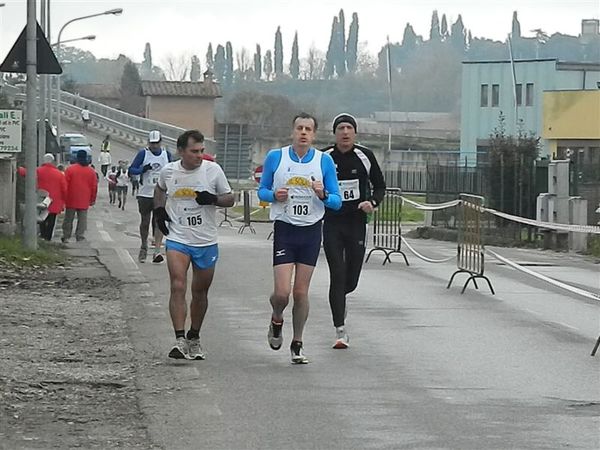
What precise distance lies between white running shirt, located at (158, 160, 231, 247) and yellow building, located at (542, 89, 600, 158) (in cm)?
4463

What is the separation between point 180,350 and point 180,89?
9611cm

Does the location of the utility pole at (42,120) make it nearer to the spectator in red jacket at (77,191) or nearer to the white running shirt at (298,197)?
the spectator in red jacket at (77,191)

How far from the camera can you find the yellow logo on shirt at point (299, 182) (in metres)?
10.6

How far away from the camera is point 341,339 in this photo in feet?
37.9

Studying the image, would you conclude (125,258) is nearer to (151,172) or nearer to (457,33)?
(151,172)

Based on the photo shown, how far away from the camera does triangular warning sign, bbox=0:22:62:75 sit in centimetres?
2047

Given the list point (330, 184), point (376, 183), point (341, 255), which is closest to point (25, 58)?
point (376, 183)

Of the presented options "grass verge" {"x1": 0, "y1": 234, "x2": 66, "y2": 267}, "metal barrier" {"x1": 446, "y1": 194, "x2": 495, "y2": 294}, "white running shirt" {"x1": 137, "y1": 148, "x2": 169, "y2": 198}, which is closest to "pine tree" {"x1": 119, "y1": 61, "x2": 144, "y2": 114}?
"grass verge" {"x1": 0, "y1": 234, "x2": 66, "y2": 267}

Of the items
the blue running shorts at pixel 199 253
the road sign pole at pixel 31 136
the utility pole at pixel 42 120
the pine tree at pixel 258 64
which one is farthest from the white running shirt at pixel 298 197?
the pine tree at pixel 258 64

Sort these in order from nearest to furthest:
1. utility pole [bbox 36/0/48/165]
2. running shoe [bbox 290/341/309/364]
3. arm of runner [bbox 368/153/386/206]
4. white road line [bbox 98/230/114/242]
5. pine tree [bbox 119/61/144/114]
Answer: running shoe [bbox 290/341/309/364] < arm of runner [bbox 368/153/386/206] < white road line [bbox 98/230/114/242] < utility pole [bbox 36/0/48/165] < pine tree [bbox 119/61/144/114]

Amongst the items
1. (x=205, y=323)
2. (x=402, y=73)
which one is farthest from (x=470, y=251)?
(x=402, y=73)

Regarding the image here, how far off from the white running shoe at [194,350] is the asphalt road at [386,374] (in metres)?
0.19

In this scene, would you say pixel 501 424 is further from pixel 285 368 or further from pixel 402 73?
pixel 402 73

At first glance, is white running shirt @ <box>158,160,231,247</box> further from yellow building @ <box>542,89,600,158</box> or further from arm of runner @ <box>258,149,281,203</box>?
yellow building @ <box>542,89,600,158</box>
